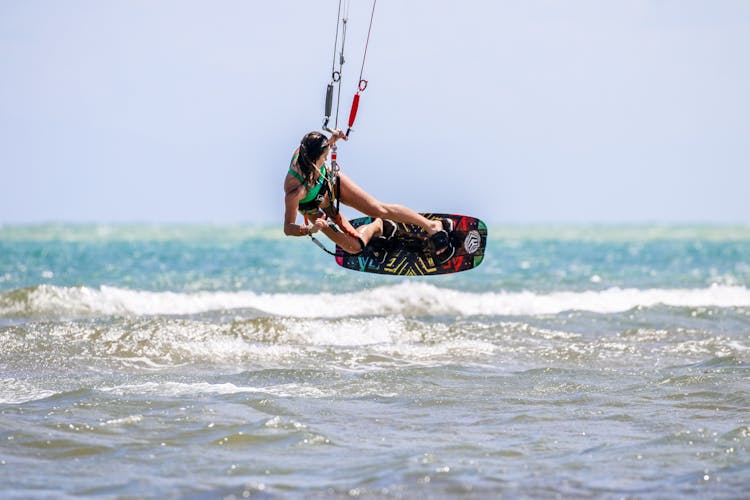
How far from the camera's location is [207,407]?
7.65m

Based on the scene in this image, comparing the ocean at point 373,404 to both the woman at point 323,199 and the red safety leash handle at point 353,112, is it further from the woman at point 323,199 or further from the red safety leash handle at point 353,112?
the red safety leash handle at point 353,112

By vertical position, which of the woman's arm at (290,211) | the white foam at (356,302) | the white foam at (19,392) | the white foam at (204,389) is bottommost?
the white foam at (19,392)

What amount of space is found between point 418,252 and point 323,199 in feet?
7.83

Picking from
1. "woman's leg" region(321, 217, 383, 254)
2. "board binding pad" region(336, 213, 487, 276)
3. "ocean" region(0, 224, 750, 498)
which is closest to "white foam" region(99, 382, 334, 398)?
"ocean" region(0, 224, 750, 498)

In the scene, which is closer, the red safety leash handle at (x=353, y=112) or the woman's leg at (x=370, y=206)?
the red safety leash handle at (x=353, y=112)

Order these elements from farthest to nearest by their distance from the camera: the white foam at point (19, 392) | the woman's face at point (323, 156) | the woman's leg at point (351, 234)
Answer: the woman's leg at point (351, 234)
the woman's face at point (323, 156)
the white foam at point (19, 392)

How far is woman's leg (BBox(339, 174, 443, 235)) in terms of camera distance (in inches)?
370

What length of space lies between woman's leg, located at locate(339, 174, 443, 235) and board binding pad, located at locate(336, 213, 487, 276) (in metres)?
1.02

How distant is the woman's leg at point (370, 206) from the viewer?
9406 millimetres

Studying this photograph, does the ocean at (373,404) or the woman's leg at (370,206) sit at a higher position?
the woman's leg at (370,206)

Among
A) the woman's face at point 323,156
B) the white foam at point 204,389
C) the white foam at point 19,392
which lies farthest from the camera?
the woman's face at point 323,156

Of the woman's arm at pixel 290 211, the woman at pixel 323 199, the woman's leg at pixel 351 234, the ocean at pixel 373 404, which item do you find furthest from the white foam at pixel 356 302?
the woman's arm at pixel 290 211

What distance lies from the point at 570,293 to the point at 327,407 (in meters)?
14.5

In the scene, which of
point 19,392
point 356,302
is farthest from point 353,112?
point 356,302
